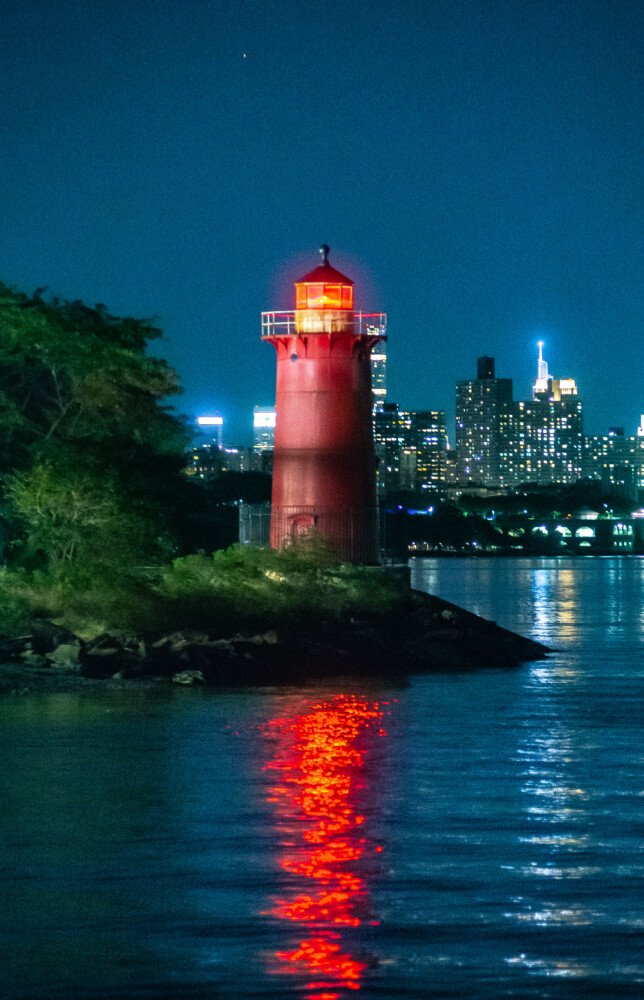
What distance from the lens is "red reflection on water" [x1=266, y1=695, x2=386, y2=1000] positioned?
41.0 feet

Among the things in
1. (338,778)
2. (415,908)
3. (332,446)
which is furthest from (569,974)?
(332,446)

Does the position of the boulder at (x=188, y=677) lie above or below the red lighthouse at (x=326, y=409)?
below

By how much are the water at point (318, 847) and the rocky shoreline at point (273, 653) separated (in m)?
2.08

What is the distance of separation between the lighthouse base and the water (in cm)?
1070

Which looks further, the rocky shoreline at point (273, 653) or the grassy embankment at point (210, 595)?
the grassy embankment at point (210, 595)

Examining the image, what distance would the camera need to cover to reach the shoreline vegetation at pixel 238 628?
32938 millimetres

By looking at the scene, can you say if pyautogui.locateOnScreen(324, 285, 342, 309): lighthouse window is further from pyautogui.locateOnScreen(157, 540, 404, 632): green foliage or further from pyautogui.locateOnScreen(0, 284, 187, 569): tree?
pyautogui.locateOnScreen(157, 540, 404, 632): green foliage

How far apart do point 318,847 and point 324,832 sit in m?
0.83

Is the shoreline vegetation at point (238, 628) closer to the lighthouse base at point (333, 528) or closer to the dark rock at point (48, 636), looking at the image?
the dark rock at point (48, 636)

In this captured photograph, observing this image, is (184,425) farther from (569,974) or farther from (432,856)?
(569,974)

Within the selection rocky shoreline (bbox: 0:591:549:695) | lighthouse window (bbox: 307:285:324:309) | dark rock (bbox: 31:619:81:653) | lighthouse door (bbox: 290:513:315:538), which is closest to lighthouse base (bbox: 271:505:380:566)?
lighthouse door (bbox: 290:513:315:538)

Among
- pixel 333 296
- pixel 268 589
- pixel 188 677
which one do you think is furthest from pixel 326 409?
pixel 188 677

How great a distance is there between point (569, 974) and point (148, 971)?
3.42 meters

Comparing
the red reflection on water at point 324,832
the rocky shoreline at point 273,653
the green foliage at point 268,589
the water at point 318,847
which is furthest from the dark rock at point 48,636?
the red reflection on water at point 324,832
